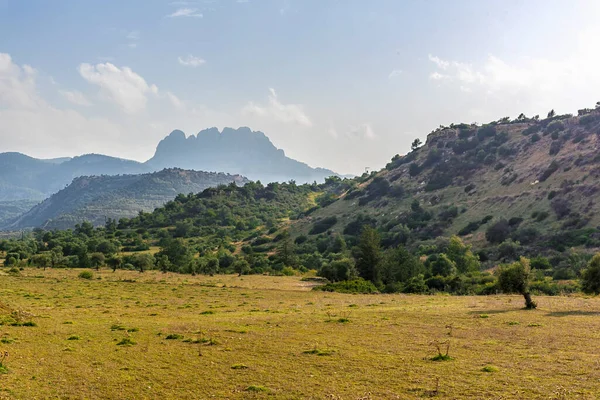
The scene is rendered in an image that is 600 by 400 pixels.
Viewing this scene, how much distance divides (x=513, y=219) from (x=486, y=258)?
60.8 feet

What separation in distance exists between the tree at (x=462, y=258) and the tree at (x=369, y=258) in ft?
43.0

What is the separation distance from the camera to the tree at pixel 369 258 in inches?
2544

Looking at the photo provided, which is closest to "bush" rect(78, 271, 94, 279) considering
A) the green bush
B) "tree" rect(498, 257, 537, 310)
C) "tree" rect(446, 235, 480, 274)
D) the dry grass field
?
the green bush

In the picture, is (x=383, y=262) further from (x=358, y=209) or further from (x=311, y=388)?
(x=358, y=209)

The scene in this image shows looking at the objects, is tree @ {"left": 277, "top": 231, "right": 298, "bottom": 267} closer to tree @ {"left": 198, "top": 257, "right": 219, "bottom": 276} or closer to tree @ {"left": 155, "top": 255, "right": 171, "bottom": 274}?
tree @ {"left": 198, "top": 257, "right": 219, "bottom": 276}

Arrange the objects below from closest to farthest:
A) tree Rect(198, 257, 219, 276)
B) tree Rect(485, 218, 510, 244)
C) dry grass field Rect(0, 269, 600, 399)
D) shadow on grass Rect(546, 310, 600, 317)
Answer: dry grass field Rect(0, 269, 600, 399)
shadow on grass Rect(546, 310, 600, 317)
tree Rect(198, 257, 219, 276)
tree Rect(485, 218, 510, 244)

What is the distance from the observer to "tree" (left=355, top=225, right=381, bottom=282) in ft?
212

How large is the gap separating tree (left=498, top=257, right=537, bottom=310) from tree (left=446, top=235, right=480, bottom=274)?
31365 mm

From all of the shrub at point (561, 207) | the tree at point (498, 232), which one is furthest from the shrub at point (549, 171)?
the tree at point (498, 232)

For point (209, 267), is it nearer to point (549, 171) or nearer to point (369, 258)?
point (369, 258)

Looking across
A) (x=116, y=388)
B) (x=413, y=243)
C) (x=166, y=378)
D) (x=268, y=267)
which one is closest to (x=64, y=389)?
(x=116, y=388)

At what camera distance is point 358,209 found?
461ft

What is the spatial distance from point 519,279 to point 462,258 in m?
34.8

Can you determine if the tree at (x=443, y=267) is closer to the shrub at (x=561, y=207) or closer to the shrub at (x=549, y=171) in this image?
the shrub at (x=561, y=207)
